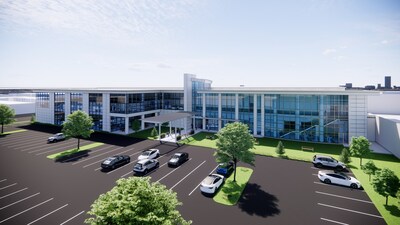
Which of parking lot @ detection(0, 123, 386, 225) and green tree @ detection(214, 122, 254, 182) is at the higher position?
green tree @ detection(214, 122, 254, 182)

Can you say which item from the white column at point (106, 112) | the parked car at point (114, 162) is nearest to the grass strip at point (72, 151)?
the parked car at point (114, 162)

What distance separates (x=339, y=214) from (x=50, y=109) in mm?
72851

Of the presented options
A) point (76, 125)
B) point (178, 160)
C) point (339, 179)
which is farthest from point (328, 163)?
point (76, 125)

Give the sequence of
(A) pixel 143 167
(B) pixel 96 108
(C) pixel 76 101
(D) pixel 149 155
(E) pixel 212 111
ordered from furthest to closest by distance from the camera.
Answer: (C) pixel 76 101 → (E) pixel 212 111 → (B) pixel 96 108 → (D) pixel 149 155 → (A) pixel 143 167

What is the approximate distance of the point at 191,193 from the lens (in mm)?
22734

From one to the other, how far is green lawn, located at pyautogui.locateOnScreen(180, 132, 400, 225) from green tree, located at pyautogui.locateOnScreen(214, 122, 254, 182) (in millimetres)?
4910

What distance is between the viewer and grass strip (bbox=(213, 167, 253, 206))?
838 inches

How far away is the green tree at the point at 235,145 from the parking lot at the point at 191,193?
3.40m

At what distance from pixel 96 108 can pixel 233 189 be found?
44.9 meters

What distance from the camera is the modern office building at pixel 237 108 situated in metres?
43.8

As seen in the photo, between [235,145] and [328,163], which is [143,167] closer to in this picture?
[235,145]

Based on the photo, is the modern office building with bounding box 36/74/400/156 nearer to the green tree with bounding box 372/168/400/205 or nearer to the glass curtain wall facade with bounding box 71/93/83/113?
the glass curtain wall facade with bounding box 71/93/83/113

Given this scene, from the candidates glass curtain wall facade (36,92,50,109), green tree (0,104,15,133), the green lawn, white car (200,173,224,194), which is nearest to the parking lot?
white car (200,173,224,194)

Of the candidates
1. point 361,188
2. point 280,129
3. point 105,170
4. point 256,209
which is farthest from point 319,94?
point 105,170
